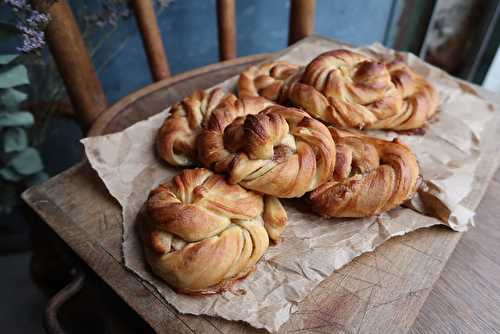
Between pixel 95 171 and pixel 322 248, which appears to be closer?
pixel 322 248

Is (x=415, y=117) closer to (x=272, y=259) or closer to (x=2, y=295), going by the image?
(x=272, y=259)

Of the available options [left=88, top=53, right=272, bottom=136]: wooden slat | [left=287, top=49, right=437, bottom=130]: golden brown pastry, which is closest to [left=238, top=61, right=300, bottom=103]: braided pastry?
[left=287, top=49, right=437, bottom=130]: golden brown pastry

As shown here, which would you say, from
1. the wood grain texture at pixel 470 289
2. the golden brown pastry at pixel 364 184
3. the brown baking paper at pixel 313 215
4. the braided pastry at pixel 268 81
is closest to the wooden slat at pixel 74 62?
the brown baking paper at pixel 313 215

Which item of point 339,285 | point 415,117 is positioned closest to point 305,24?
point 415,117

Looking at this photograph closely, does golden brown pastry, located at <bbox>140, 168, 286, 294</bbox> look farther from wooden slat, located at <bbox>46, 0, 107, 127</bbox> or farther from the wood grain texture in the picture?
wooden slat, located at <bbox>46, 0, 107, 127</bbox>

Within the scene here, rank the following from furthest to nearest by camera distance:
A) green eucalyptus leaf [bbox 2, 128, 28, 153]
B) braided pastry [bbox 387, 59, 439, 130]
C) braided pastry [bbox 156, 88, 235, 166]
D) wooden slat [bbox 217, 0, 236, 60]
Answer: wooden slat [bbox 217, 0, 236, 60] → green eucalyptus leaf [bbox 2, 128, 28, 153] → braided pastry [bbox 387, 59, 439, 130] → braided pastry [bbox 156, 88, 235, 166]

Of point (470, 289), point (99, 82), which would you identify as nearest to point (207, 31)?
point (99, 82)
